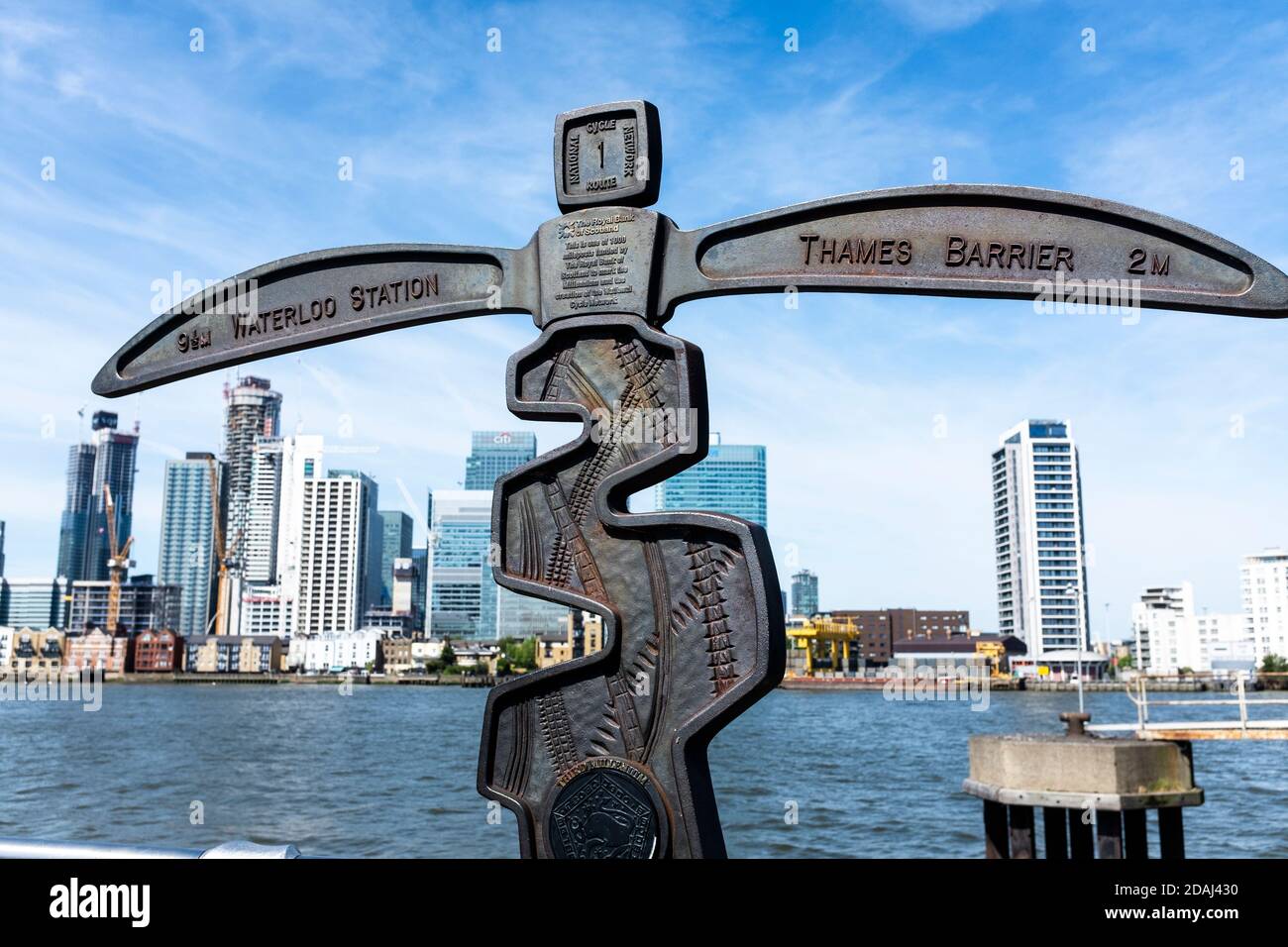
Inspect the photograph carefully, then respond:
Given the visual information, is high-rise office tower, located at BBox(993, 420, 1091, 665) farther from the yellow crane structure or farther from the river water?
the river water

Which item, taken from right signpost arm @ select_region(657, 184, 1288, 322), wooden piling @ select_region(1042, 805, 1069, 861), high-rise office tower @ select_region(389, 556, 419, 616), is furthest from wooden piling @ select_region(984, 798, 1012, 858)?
high-rise office tower @ select_region(389, 556, 419, 616)

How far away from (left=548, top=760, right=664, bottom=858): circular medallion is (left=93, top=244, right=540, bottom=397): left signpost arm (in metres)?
2.16

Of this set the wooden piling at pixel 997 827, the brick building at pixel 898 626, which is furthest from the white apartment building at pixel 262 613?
the wooden piling at pixel 997 827

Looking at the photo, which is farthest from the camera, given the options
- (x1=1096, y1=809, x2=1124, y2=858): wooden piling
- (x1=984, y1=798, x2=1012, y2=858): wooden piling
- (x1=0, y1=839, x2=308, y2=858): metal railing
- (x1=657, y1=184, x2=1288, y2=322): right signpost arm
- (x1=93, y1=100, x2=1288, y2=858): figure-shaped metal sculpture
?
(x1=984, y1=798, x2=1012, y2=858): wooden piling

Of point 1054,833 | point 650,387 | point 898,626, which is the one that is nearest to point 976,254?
point 650,387

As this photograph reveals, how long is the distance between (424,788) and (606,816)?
85.3 ft

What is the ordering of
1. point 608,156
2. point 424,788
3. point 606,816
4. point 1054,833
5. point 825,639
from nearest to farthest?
point 606,816, point 608,156, point 1054,833, point 424,788, point 825,639

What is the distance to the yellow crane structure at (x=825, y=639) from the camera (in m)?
119

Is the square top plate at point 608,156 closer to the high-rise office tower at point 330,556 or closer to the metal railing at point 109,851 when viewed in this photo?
the metal railing at point 109,851

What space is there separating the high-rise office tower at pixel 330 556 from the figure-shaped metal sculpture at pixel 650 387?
184064 mm

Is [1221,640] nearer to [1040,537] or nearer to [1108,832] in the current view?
[1040,537]

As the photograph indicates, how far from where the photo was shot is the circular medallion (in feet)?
14.6

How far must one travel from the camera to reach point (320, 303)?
5.52 m
